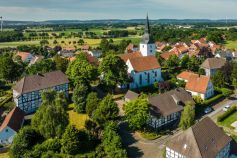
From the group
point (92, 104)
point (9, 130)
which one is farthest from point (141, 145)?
point (9, 130)

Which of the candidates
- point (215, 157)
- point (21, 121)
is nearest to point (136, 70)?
point (21, 121)

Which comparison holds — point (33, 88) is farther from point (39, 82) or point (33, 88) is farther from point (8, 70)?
point (8, 70)

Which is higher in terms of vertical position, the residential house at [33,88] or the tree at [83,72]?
the tree at [83,72]

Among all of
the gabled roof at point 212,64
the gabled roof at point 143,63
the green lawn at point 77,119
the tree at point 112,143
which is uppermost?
the gabled roof at point 143,63

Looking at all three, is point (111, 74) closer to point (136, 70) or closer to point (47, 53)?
point (136, 70)

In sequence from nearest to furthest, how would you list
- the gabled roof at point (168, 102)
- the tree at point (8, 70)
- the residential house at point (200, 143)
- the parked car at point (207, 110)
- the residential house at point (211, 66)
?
the residential house at point (200, 143) < the gabled roof at point (168, 102) < the parked car at point (207, 110) < the tree at point (8, 70) < the residential house at point (211, 66)

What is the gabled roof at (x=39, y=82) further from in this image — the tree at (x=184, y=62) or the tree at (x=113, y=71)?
the tree at (x=184, y=62)

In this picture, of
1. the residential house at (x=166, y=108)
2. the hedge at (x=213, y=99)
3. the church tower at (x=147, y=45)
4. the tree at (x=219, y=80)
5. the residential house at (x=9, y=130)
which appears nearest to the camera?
the residential house at (x=9, y=130)

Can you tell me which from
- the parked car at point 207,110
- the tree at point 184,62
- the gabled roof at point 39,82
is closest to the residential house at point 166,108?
the parked car at point 207,110

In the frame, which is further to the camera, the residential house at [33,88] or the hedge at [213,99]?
the hedge at [213,99]
